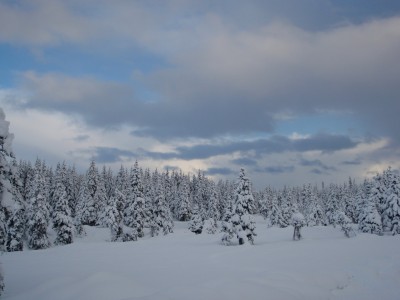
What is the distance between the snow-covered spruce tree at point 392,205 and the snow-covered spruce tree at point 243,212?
2585cm

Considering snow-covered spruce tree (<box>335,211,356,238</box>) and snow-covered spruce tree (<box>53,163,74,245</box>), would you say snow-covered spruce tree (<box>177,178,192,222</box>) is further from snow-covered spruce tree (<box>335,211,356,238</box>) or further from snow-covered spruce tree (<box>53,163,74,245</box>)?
snow-covered spruce tree (<box>335,211,356,238</box>)

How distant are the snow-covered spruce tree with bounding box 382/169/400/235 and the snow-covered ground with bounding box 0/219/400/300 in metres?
11.8

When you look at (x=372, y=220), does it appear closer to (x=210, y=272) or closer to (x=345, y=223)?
(x=345, y=223)

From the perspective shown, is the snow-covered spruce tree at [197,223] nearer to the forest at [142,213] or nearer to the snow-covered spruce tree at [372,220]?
the forest at [142,213]

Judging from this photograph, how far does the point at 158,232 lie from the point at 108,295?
2327 inches

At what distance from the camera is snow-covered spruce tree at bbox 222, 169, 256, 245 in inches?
2016

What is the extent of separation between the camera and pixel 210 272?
28.6 metres

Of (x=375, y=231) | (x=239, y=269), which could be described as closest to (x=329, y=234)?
(x=375, y=231)

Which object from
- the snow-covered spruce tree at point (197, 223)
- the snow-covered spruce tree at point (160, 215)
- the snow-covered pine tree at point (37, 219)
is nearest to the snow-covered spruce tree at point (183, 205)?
the snow-covered spruce tree at point (197, 223)

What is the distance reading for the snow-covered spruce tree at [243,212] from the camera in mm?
51219

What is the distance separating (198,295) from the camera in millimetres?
18109

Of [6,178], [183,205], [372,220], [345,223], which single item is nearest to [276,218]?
[183,205]

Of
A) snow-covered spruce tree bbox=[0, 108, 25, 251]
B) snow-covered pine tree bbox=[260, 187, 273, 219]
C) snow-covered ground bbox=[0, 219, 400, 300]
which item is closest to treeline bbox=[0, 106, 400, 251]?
snow-covered ground bbox=[0, 219, 400, 300]

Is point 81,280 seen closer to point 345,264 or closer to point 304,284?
point 304,284
